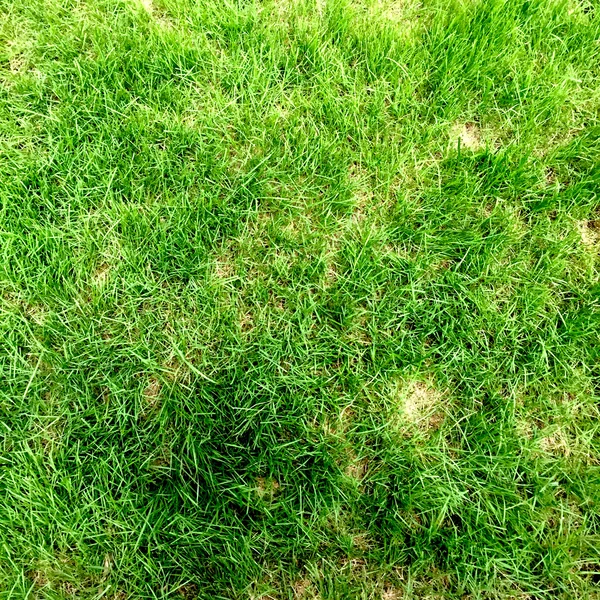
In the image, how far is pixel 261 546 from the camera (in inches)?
67.7

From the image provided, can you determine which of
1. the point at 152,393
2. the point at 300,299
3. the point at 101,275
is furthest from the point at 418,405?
the point at 101,275

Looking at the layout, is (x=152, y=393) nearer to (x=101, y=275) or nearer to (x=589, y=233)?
(x=101, y=275)

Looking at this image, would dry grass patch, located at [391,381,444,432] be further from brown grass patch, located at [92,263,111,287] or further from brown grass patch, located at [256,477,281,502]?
brown grass patch, located at [92,263,111,287]

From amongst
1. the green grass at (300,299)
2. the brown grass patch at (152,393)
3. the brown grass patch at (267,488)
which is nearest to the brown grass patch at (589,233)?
the green grass at (300,299)

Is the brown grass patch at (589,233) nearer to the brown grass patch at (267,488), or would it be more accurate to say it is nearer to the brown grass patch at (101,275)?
the brown grass patch at (267,488)

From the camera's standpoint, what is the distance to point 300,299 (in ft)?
6.48

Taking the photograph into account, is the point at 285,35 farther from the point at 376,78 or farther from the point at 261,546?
the point at 261,546

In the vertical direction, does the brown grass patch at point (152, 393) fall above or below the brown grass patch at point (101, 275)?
below

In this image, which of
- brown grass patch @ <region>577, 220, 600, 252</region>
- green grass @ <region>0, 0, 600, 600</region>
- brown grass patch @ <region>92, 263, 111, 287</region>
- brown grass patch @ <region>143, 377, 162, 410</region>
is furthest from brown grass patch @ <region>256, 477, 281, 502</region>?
brown grass patch @ <region>577, 220, 600, 252</region>

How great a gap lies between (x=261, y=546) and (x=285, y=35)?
85.6 inches

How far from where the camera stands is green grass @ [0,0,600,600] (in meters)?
1.73

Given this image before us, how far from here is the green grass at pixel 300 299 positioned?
1731 mm

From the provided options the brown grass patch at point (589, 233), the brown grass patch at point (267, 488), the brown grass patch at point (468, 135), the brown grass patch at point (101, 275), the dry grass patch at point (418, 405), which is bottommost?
the brown grass patch at point (267, 488)

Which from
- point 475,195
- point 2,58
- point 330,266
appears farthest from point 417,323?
point 2,58
